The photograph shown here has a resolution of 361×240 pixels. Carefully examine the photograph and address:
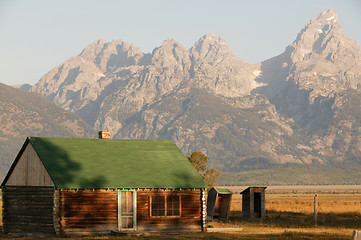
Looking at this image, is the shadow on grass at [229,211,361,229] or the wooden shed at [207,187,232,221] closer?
the shadow on grass at [229,211,361,229]

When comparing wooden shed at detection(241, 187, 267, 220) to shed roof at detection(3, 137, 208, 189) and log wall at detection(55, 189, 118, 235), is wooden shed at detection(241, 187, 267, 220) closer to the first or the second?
shed roof at detection(3, 137, 208, 189)

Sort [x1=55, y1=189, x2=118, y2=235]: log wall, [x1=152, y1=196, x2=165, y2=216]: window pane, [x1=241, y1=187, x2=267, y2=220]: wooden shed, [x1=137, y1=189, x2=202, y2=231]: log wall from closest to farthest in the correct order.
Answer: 1. [x1=55, y1=189, x2=118, y2=235]: log wall
2. [x1=137, y1=189, x2=202, y2=231]: log wall
3. [x1=152, y1=196, x2=165, y2=216]: window pane
4. [x1=241, y1=187, x2=267, y2=220]: wooden shed

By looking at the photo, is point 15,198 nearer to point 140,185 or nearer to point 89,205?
point 89,205

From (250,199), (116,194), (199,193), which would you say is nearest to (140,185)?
(116,194)

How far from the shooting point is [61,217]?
3759cm

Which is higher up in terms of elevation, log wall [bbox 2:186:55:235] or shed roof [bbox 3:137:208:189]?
shed roof [bbox 3:137:208:189]

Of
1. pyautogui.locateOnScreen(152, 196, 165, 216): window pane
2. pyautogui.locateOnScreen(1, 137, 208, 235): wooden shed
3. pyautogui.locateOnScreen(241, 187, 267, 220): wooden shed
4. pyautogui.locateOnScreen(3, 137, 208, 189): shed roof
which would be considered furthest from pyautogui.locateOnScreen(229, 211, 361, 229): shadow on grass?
pyautogui.locateOnScreen(152, 196, 165, 216): window pane

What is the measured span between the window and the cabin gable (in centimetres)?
662

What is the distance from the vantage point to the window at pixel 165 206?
1581 inches

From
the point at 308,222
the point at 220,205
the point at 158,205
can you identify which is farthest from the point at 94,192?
the point at 308,222

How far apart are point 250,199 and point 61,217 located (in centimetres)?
2017

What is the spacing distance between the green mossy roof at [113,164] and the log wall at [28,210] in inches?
64.8

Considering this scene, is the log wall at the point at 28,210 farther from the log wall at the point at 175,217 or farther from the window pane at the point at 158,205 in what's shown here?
the window pane at the point at 158,205

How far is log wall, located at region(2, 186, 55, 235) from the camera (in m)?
38.1
